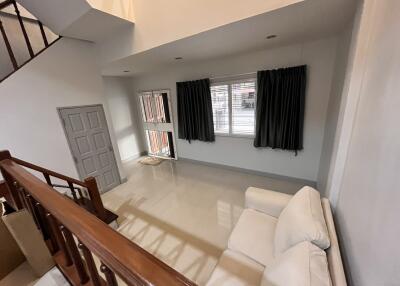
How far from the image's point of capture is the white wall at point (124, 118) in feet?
14.8

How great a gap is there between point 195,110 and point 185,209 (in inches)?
85.4

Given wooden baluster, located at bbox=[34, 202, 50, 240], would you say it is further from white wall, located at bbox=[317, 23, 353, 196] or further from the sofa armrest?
white wall, located at bbox=[317, 23, 353, 196]

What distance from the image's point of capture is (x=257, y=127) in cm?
326

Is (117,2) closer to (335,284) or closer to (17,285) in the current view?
(17,285)

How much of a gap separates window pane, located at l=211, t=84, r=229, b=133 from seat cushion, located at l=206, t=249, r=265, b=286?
8.80ft

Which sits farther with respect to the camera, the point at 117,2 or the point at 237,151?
the point at 237,151

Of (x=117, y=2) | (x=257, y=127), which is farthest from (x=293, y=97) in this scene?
(x=117, y=2)

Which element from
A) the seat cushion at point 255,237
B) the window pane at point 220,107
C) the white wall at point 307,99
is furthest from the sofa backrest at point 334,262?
the window pane at point 220,107

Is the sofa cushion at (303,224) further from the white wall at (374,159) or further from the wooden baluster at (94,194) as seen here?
the wooden baluster at (94,194)

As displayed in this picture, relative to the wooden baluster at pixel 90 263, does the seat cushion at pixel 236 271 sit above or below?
below

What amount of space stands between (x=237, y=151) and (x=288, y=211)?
2327 mm

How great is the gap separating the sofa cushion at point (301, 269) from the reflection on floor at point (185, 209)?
954mm

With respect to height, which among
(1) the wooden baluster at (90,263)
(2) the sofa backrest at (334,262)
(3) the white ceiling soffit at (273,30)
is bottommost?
(2) the sofa backrest at (334,262)

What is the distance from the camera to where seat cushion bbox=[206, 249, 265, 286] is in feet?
3.86
